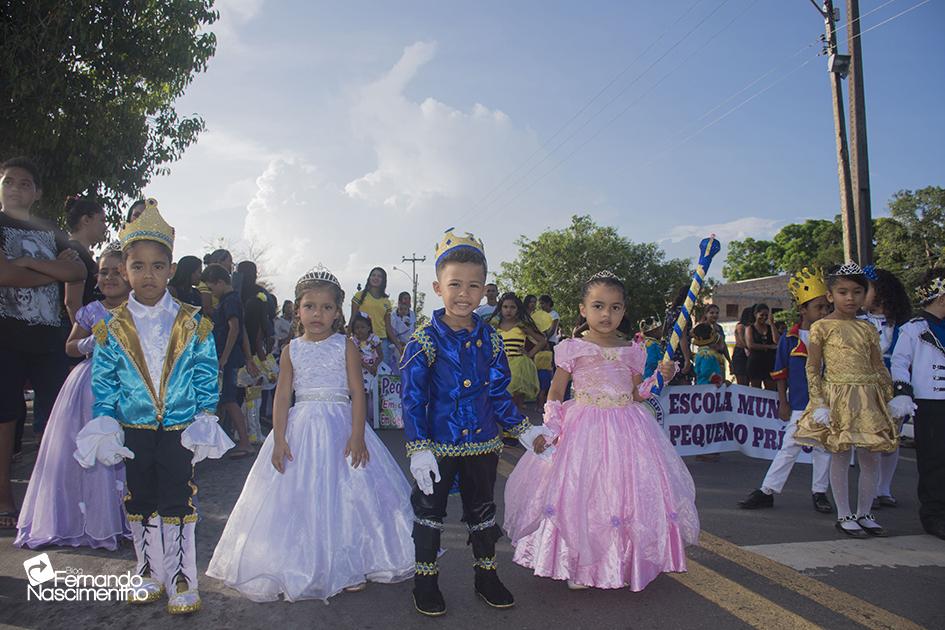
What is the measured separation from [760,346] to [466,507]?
851 cm

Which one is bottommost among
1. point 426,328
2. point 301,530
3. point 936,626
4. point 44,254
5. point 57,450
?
point 936,626

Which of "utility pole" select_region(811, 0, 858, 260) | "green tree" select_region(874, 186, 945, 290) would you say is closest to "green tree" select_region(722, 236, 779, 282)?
"green tree" select_region(874, 186, 945, 290)

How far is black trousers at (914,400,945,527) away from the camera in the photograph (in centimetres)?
517

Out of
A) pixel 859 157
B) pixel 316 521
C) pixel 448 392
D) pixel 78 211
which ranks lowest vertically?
pixel 316 521

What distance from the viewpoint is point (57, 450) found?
15.3 ft

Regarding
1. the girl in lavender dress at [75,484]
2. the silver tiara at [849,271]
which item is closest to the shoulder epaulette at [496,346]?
the girl in lavender dress at [75,484]

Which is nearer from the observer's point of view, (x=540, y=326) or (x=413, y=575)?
(x=413, y=575)

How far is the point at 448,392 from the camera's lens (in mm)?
3844

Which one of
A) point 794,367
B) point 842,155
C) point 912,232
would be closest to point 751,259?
point 912,232

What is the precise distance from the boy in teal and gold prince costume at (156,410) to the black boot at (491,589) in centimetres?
150

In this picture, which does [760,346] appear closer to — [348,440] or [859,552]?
[859,552]

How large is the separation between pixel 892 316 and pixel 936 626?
478 centimetres

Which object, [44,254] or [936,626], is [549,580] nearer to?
[936,626]

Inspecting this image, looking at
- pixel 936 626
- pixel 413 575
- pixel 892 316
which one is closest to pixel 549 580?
pixel 413 575
